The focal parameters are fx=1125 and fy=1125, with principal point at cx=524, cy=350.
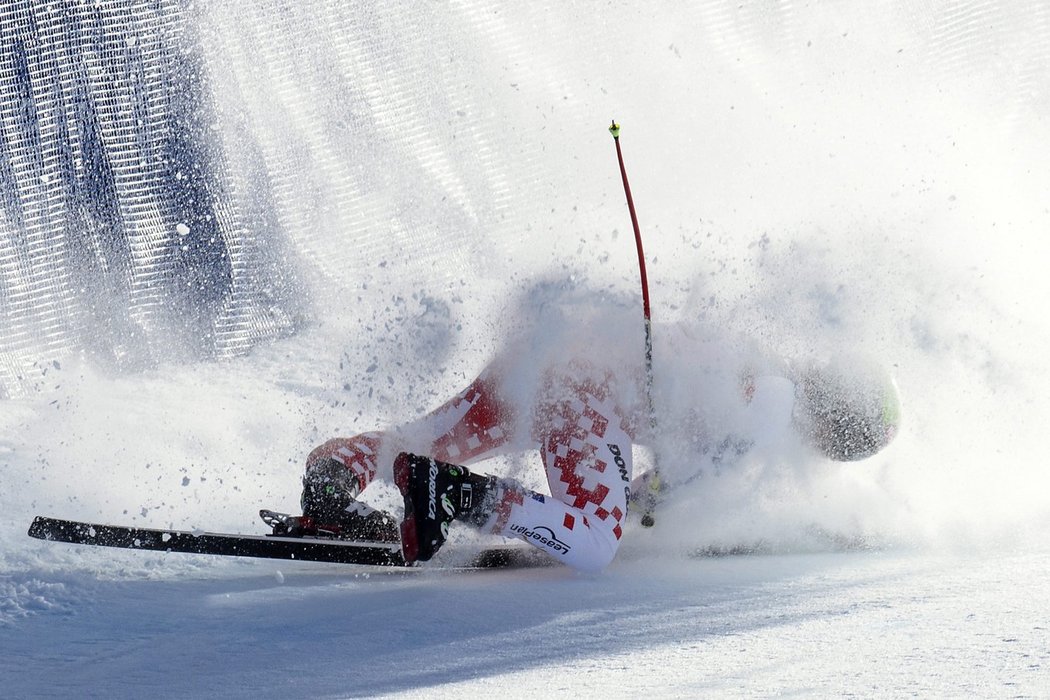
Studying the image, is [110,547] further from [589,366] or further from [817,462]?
[817,462]

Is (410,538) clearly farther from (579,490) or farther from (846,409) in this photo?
(846,409)

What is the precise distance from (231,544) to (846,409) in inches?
60.7

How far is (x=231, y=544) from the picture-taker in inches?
103

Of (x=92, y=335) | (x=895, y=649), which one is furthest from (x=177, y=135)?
(x=895, y=649)

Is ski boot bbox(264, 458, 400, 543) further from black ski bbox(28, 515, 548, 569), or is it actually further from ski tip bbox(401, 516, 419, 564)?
ski tip bbox(401, 516, 419, 564)

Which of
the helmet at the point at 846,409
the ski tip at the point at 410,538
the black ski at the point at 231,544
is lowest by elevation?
the black ski at the point at 231,544

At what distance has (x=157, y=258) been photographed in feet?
16.8

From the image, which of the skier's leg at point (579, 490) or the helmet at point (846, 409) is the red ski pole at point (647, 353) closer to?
the skier's leg at point (579, 490)

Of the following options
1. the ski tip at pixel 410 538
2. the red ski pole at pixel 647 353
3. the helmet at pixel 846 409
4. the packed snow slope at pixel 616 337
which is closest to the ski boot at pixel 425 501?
the ski tip at pixel 410 538

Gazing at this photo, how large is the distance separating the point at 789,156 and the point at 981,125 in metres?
0.89

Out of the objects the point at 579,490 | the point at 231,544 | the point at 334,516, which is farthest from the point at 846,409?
the point at 231,544

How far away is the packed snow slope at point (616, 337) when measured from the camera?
193cm

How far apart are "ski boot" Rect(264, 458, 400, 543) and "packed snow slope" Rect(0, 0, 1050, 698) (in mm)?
106

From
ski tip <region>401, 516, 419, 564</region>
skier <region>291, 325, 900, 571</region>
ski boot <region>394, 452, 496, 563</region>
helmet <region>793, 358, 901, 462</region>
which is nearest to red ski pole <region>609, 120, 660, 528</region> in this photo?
skier <region>291, 325, 900, 571</region>
